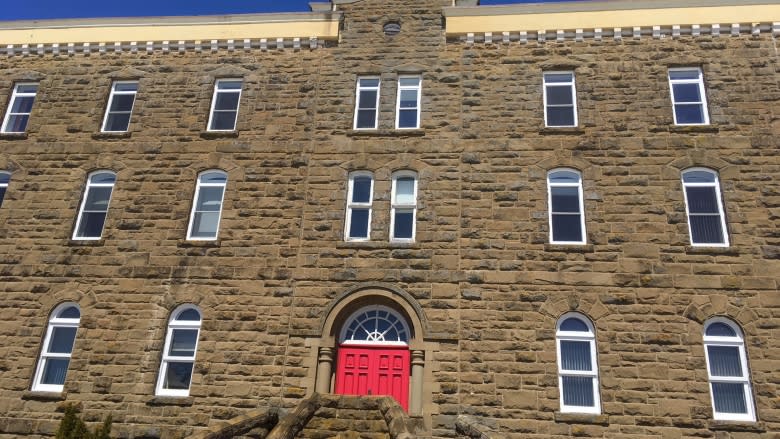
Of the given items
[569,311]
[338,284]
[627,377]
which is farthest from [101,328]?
[627,377]

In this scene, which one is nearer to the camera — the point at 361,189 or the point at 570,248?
the point at 570,248

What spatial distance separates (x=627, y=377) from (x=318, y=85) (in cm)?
937

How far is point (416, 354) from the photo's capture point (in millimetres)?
12328

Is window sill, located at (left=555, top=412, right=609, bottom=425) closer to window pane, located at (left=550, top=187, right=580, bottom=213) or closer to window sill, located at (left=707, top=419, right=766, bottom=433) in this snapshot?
window sill, located at (left=707, top=419, right=766, bottom=433)

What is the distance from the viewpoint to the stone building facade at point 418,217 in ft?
39.5

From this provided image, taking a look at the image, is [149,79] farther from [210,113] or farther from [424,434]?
[424,434]

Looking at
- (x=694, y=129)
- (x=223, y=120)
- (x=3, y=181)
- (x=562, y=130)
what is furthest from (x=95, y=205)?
(x=694, y=129)

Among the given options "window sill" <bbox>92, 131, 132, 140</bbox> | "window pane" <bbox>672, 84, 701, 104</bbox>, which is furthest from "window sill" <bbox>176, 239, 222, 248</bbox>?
"window pane" <bbox>672, 84, 701, 104</bbox>

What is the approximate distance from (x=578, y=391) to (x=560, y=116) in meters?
6.09

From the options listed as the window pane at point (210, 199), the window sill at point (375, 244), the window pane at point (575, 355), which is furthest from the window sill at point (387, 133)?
the window pane at point (575, 355)

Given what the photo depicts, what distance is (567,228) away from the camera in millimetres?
13141

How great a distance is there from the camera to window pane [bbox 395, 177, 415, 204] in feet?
45.2

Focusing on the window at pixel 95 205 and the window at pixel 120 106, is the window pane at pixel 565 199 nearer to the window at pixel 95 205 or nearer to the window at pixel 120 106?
the window at pixel 95 205

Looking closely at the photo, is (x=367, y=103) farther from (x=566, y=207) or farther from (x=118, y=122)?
(x=118, y=122)
